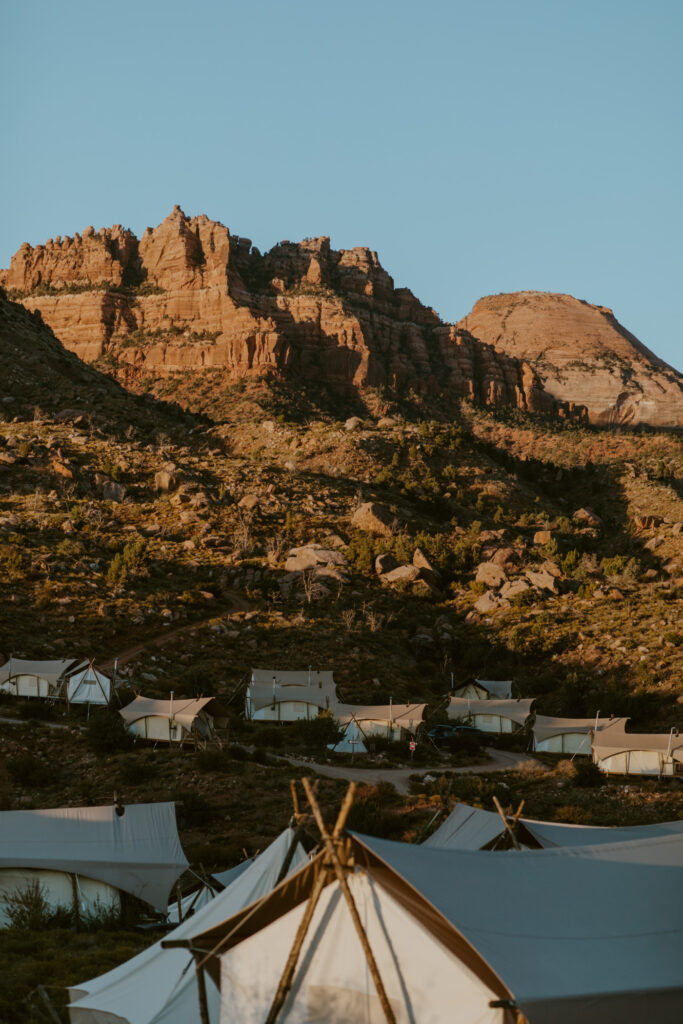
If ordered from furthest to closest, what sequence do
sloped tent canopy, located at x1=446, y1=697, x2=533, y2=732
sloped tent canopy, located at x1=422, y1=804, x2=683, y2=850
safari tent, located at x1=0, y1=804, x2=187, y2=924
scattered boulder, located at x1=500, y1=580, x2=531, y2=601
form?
scattered boulder, located at x1=500, y1=580, x2=531, y2=601
sloped tent canopy, located at x1=446, y1=697, x2=533, y2=732
safari tent, located at x1=0, y1=804, x2=187, y2=924
sloped tent canopy, located at x1=422, y1=804, x2=683, y2=850

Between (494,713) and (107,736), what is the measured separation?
779 inches

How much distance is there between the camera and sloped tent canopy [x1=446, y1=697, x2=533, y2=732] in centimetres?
4131

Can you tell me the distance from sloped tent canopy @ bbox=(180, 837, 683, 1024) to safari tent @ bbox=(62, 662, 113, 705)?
3076 cm

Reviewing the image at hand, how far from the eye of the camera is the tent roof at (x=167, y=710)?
33.7m

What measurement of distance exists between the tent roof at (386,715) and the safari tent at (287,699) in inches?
90.2

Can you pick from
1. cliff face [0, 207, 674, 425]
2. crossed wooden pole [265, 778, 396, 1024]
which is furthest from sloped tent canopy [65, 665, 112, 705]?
cliff face [0, 207, 674, 425]

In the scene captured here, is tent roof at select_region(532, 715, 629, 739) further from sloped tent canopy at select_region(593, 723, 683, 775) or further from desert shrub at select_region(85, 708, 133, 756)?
desert shrub at select_region(85, 708, 133, 756)

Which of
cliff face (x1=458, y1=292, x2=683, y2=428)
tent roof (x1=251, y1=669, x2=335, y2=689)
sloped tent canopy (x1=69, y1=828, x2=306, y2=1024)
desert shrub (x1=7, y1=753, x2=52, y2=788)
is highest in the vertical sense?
cliff face (x1=458, y1=292, x2=683, y2=428)

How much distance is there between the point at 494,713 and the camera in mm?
41344

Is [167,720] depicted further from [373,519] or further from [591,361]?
[591,361]

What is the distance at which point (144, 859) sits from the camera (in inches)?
634

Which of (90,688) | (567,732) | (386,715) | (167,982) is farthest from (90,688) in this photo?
(167,982)

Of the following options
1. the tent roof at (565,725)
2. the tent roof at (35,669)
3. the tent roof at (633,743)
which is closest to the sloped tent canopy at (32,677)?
the tent roof at (35,669)

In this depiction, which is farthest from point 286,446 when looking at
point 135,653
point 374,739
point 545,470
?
point 374,739
